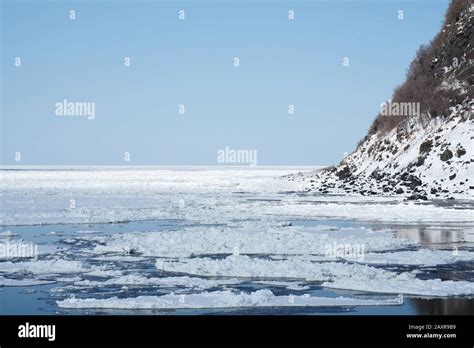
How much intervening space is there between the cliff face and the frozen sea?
17562mm

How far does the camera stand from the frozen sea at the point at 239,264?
1161cm

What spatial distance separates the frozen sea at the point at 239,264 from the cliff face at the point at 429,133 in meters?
17.6

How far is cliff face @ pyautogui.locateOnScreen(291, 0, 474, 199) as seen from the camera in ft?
153

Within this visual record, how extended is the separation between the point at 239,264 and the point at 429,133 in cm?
4316

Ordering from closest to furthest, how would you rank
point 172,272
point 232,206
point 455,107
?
1. point 172,272
2. point 232,206
3. point 455,107
